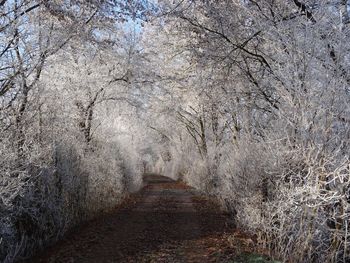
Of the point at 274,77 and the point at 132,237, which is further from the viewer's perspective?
the point at 132,237

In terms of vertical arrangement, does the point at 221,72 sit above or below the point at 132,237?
above

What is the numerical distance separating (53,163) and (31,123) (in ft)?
4.67

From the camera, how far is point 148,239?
10141 mm

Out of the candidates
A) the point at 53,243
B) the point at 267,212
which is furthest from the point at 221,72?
the point at 53,243

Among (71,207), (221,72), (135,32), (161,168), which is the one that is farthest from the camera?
(161,168)

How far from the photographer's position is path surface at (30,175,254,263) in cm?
827

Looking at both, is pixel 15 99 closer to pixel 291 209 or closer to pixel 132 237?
pixel 132 237

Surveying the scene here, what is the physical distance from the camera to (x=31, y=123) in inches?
347

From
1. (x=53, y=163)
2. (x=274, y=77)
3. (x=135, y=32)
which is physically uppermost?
(x=135, y=32)

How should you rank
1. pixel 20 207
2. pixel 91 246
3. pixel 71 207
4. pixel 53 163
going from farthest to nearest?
1. pixel 71 207
2. pixel 53 163
3. pixel 91 246
4. pixel 20 207

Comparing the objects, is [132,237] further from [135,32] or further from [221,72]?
[135,32]

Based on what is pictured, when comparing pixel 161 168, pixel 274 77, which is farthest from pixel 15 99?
pixel 161 168

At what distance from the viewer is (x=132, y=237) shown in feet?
34.0

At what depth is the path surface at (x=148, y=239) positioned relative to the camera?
8266 mm
